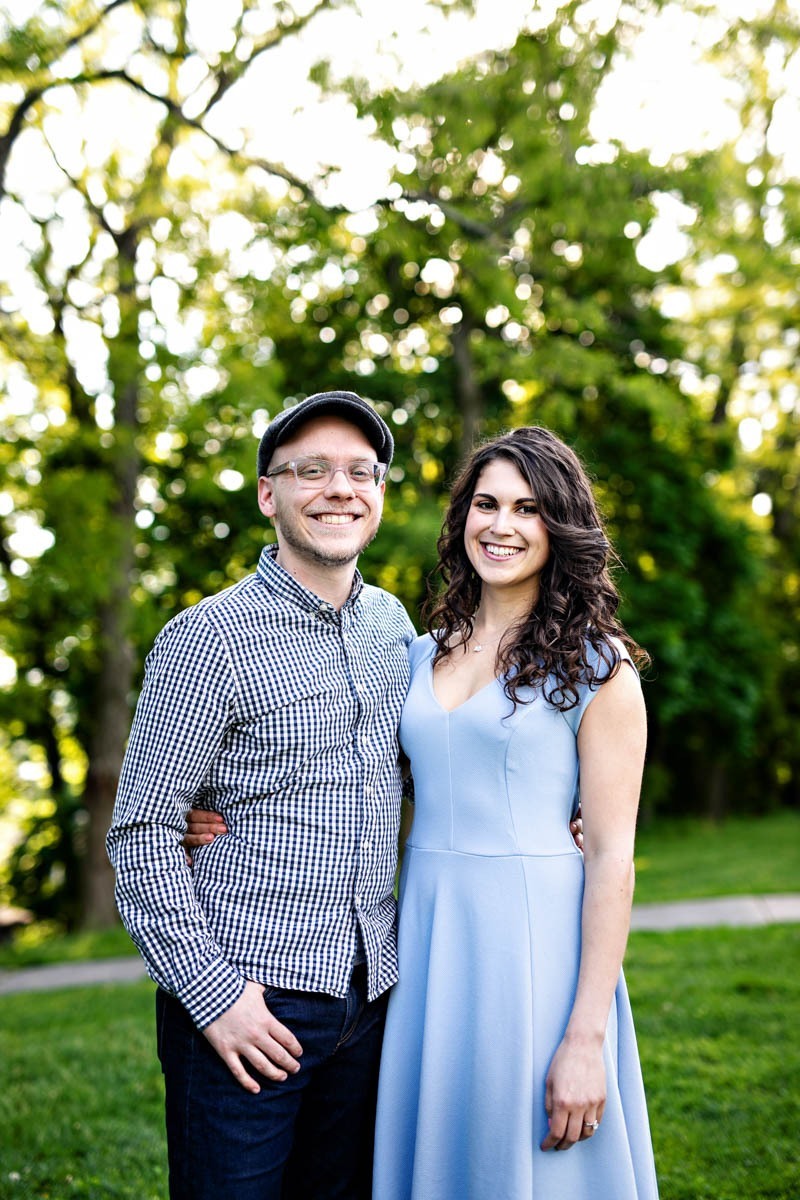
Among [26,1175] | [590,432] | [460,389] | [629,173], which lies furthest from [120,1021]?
[590,432]

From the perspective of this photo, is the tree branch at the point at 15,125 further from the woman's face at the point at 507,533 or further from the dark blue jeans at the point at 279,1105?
the dark blue jeans at the point at 279,1105

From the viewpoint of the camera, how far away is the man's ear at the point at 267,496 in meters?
2.79

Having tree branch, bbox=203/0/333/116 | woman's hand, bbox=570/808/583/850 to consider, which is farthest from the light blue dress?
tree branch, bbox=203/0/333/116

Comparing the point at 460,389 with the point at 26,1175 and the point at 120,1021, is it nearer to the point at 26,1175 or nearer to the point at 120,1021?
the point at 120,1021

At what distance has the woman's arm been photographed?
A: 2.40 meters

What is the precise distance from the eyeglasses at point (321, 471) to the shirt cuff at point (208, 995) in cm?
115

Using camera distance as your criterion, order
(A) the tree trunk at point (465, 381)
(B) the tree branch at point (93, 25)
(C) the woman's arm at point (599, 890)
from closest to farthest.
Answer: (C) the woman's arm at point (599, 890) < (B) the tree branch at point (93, 25) < (A) the tree trunk at point (465, 381)

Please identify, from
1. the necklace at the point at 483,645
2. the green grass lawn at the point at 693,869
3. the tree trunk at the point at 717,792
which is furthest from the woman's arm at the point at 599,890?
the tree trunk at the point at 717,792

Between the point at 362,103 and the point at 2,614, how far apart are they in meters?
5.89

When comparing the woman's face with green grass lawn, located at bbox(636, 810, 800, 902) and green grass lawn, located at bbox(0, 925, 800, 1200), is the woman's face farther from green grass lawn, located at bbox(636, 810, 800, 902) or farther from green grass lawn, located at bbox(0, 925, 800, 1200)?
green grass lawn, located at bbox(636, 810, 800, 902)

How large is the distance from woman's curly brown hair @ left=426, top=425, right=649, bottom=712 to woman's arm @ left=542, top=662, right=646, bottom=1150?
9cm

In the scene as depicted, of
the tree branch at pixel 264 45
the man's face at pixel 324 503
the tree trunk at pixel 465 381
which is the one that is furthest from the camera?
the tree trunk at pixel 465 381

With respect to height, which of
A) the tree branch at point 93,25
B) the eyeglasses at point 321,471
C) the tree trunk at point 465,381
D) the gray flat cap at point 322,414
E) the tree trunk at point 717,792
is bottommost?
the tree trunk at point 717,792

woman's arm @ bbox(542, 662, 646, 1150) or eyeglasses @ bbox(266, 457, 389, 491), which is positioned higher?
eyeglasses @ bbox(266, 457, 389, 491)
